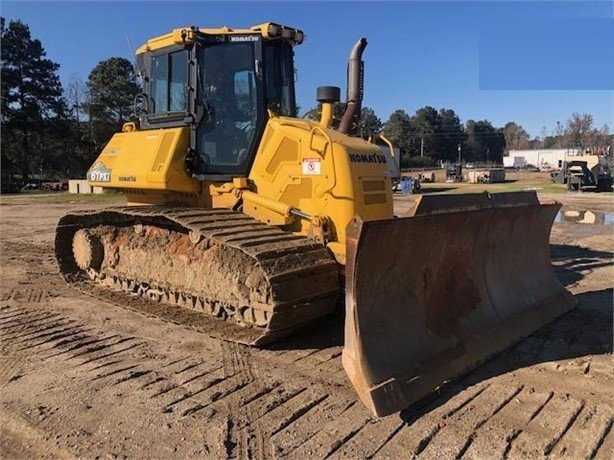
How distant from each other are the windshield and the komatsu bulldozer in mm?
16

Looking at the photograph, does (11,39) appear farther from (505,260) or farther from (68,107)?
(505,260)

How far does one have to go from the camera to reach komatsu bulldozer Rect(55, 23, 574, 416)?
425 cm

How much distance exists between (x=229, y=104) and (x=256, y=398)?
3453 mm

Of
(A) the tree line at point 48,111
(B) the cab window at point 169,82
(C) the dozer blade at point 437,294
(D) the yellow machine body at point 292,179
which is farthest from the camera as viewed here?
(A) the tree line at point 48,111

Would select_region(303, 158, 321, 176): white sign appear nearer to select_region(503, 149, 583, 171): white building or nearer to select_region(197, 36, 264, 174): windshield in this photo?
select_region(197, 36, 264, 174): windshield

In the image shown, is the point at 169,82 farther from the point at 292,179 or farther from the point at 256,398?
the point at 256,398

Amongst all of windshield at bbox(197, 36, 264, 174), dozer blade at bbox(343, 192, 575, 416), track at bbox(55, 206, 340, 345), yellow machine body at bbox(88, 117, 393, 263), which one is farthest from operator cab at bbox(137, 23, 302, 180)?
dozer blade at bbox(343, 192, 575, 416)

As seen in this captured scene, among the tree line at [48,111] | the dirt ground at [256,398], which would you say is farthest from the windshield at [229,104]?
the tree line at [48,111]

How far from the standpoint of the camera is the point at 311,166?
5523 millimetres

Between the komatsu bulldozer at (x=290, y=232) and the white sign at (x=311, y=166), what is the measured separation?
Answer: 1cm

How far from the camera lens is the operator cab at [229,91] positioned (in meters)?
6.06

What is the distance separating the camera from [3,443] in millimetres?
3334

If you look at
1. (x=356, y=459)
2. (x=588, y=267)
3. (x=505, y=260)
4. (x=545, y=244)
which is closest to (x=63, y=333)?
(x=356, y=459)

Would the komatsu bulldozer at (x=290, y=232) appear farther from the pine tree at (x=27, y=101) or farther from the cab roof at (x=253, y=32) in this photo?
the pine tree at (x=27, y=101)
